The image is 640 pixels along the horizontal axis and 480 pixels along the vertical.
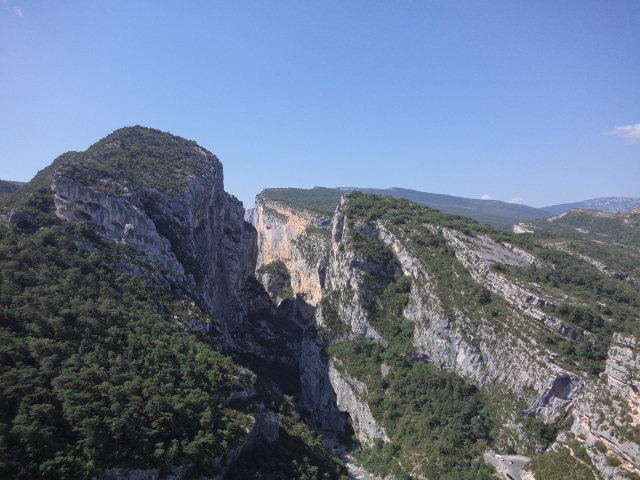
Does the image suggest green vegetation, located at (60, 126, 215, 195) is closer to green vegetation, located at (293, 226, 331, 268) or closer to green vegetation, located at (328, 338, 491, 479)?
green vegetation, located at (293, 226, 331, 268)

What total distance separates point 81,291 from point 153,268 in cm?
1033

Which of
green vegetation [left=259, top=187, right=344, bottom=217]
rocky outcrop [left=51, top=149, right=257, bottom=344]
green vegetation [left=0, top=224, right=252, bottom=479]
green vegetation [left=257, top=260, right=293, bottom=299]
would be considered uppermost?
green vegetation [left=259, top=187, right=344, bottom=217]

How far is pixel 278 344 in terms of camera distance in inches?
3132

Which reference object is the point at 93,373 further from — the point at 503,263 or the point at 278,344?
the point at 503,263

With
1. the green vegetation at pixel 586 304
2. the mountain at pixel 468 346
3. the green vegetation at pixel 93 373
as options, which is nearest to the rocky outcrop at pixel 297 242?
the mountain at pixel 468 346

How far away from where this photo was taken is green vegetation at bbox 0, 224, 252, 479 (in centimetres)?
2588

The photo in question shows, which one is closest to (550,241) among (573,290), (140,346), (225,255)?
(573,290)

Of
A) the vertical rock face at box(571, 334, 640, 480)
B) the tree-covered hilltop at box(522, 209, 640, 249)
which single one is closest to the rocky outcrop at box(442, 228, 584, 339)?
the vertical rock face at box(571, 334, 640, 480)

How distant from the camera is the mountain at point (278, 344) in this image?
30391mm

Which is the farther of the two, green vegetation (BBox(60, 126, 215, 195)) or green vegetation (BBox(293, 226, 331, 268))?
green vegetation (BBox(293, 226, 331, 268))

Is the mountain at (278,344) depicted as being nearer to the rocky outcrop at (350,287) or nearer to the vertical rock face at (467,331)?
the vertical rock face at (467,331)

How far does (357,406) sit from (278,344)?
25.5 metres

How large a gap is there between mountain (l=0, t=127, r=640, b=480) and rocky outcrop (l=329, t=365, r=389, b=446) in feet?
0.96

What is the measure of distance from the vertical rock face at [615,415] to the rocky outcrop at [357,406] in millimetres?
23548
